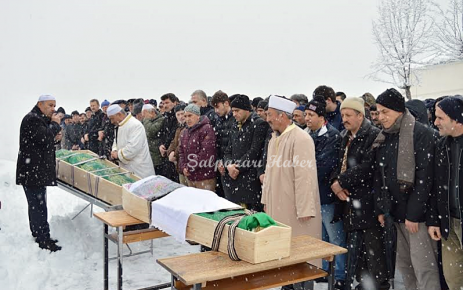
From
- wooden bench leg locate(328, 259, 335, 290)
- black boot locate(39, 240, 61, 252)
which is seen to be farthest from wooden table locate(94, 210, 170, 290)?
wooden bench leg locate(328, 259, 335, 290)

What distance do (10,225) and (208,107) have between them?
3660 mm

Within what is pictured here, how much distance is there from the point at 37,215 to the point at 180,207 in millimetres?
3111

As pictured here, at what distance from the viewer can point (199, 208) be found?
151 inches

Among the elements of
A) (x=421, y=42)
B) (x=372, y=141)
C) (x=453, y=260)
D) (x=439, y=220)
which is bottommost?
(x=453, y=260)

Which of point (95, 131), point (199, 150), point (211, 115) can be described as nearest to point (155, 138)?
point (211, 115)

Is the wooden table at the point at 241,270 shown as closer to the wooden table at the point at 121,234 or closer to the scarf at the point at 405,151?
the scarf at the point at 405,151

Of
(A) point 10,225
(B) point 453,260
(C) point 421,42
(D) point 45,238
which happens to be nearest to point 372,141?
(B) point 453,260

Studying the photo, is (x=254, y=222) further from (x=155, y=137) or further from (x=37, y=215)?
(x=155, y=137)

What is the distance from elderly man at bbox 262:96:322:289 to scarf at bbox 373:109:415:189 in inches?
34.8

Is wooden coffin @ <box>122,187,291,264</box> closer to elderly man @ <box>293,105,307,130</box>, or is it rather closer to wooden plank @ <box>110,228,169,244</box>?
wooden plank @ <box>110,228,169,244</box>

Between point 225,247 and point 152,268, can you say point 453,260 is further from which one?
point 152,268

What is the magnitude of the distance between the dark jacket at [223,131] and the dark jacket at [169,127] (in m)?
1.23

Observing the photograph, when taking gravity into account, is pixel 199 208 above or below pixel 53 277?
above

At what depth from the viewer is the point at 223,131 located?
6703 millimetres
